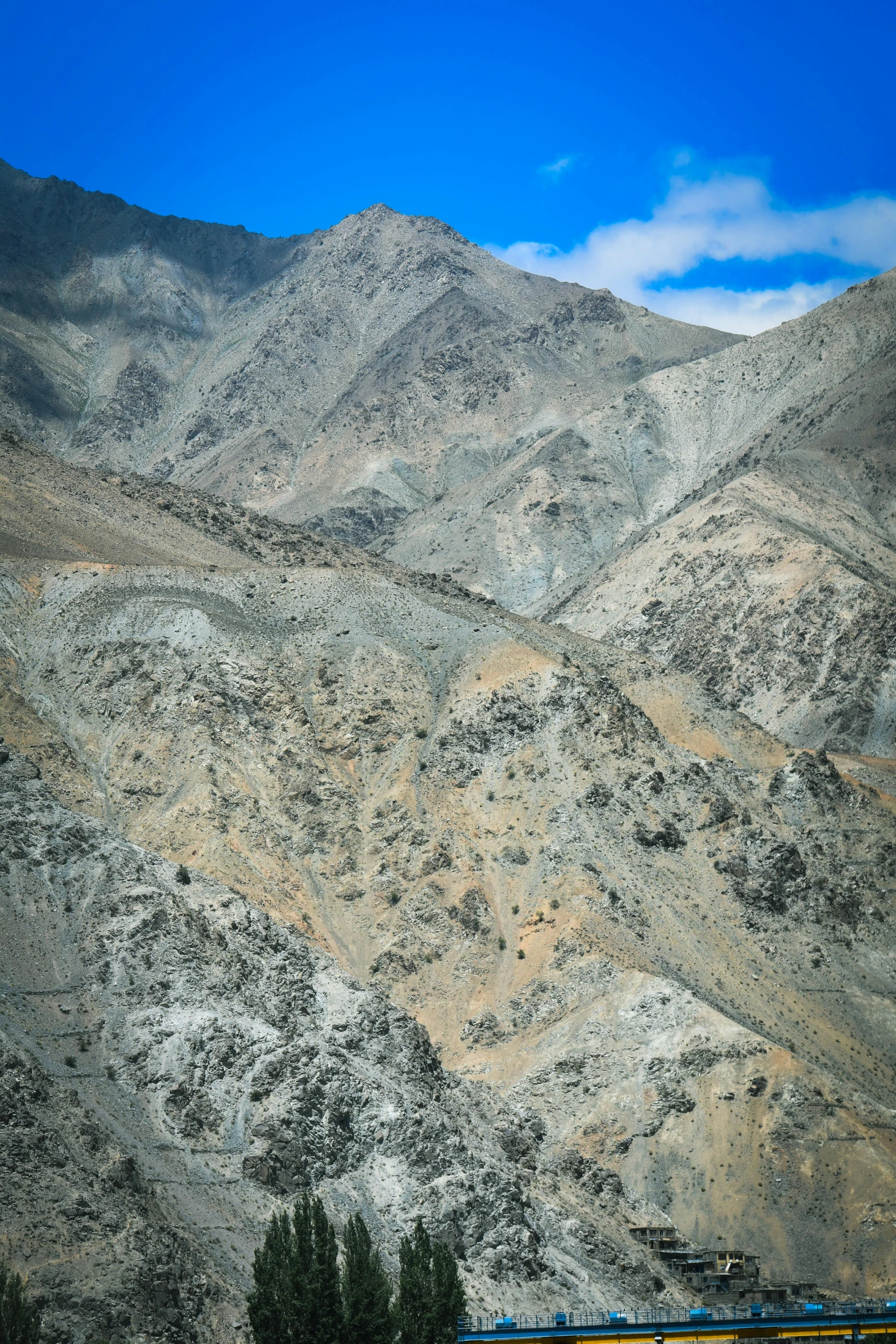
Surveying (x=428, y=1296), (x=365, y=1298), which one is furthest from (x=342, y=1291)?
(x=428, y=1296)

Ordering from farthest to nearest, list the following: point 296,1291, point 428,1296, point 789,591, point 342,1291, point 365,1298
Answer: point 789,591, point 428,1296, point 342,1291, point 365,1298, point 296,1291

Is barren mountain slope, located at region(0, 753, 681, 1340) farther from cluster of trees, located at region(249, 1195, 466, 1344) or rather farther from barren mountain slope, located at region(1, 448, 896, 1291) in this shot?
barren mountain slope, located at region(1, 448, 896, 1291)

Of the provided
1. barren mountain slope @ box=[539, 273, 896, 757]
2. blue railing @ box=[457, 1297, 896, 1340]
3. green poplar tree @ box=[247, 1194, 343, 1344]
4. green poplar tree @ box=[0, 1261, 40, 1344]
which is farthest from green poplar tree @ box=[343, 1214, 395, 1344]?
barren mountain slope @ box=[539, 273, 896, 757]

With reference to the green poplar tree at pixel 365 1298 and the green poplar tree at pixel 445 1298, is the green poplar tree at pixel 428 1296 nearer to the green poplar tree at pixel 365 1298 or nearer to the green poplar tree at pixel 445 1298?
the green poplar tree at pixel 445 1298

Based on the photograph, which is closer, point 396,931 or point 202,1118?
point 202,1118

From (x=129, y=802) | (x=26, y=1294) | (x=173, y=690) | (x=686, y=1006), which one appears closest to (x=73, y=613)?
(x=173, y=690)

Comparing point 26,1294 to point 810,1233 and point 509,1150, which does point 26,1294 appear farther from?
point 810,1233

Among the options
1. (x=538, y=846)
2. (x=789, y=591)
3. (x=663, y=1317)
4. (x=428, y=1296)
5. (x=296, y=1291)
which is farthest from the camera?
(x=789, y=591)

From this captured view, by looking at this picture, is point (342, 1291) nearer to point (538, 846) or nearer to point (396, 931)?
point (396, 931)
